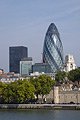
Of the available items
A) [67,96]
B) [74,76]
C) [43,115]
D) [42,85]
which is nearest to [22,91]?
[42,85]

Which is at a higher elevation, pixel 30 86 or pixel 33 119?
pixel 30 86

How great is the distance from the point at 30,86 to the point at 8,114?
55.1ft

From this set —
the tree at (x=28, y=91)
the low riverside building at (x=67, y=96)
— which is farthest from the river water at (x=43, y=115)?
the low riverside building at (x=67, y=96)

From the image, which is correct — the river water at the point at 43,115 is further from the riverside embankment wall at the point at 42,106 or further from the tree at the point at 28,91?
the tree at the point at 28,91

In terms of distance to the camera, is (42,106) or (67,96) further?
(67,96)

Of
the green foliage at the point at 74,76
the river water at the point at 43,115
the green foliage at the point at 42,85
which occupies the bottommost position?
the river water at the point at 43,115

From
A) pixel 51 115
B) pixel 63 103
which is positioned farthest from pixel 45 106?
pixel 51 115

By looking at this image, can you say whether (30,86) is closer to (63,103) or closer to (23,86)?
(23,86)

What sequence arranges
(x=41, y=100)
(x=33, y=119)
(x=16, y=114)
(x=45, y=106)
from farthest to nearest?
(x=41, y=100) → (x=45, y=106) → (x=16, y=114) → (x=33, y=119)

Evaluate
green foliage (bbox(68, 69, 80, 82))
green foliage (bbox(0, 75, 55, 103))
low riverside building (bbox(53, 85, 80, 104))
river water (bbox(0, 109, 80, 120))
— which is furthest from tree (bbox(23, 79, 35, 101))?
green foliage (bbox(68, 69, 80, 82))

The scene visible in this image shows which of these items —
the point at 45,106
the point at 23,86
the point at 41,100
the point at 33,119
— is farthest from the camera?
the point at 41,100

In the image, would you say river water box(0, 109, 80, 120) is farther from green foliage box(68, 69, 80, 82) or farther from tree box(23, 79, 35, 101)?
green foliage box(68, 69, 80, 82)

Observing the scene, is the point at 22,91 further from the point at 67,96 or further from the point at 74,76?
the point at 74,76

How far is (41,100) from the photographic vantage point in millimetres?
96375
